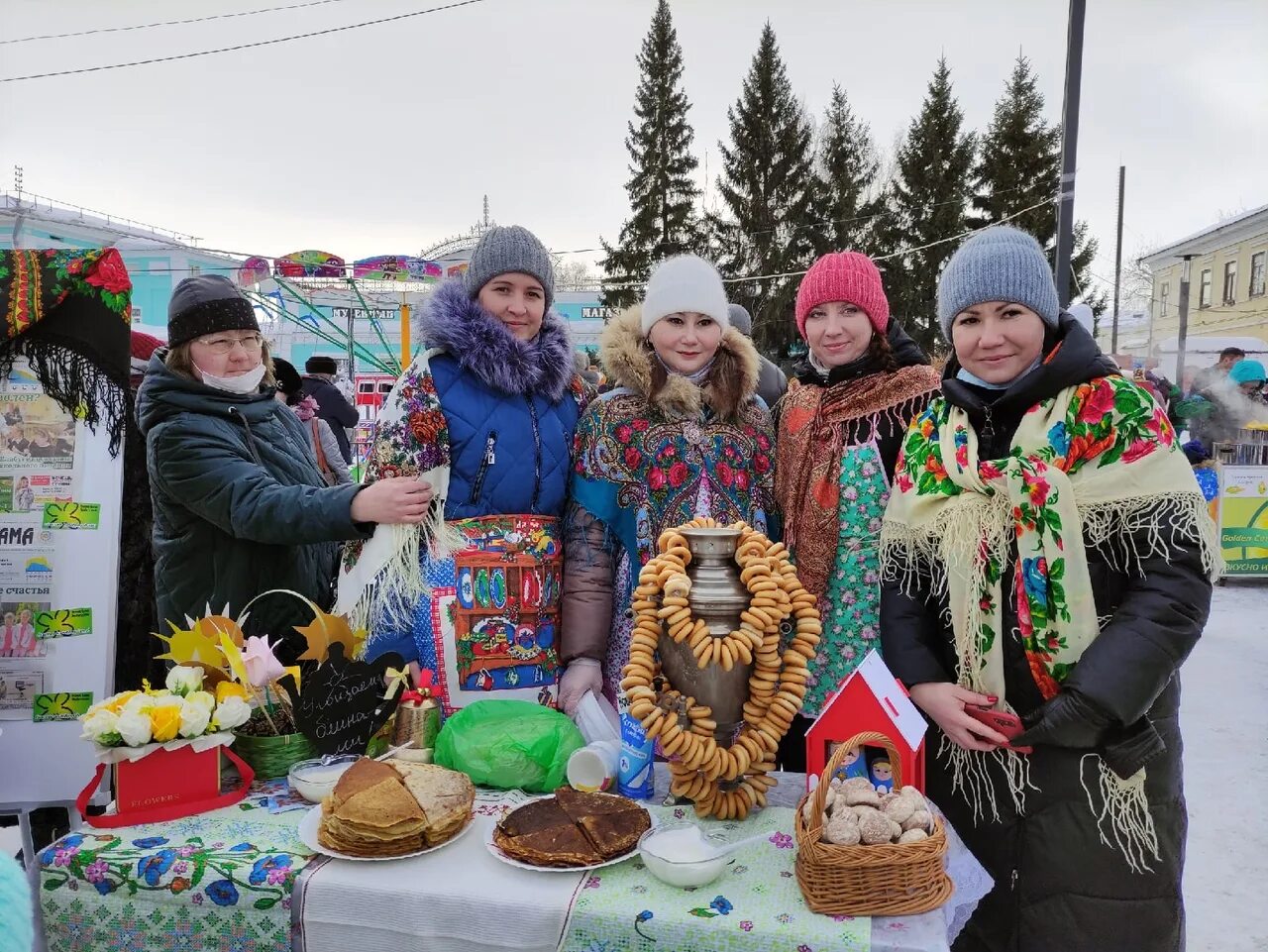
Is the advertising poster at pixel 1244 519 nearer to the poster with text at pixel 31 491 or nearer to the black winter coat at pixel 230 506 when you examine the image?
the black winter coat at pixel 230 506

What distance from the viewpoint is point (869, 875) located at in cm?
127

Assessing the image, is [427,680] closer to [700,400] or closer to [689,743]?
[689,743]

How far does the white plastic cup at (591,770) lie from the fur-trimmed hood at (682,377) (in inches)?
36.6

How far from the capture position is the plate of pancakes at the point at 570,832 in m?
1.39

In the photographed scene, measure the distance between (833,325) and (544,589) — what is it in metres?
1.07

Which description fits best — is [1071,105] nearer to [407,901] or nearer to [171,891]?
[407,901]

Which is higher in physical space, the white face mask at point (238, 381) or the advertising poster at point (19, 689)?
the white face mask at point (238, 381)

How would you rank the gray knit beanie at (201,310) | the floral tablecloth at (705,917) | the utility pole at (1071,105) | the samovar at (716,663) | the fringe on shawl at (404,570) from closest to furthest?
the floral tablecloth at (705,917), the samovar at (716,663), the fringe on shawl at (404,570), the gray knit beanie at (201,310), the utility pole at (1071,105)

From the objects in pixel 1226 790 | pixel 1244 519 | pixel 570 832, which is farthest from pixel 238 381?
pixel 1244 519

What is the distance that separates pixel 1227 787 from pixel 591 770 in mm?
3381

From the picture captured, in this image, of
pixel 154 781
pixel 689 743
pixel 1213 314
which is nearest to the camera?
pixel 689 743

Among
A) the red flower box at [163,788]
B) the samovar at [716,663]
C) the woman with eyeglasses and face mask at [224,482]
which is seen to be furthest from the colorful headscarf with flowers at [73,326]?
the samovar at [716,663]

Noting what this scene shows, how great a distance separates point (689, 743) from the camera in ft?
4.91

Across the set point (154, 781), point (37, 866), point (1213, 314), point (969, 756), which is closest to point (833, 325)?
point (969, 756)
